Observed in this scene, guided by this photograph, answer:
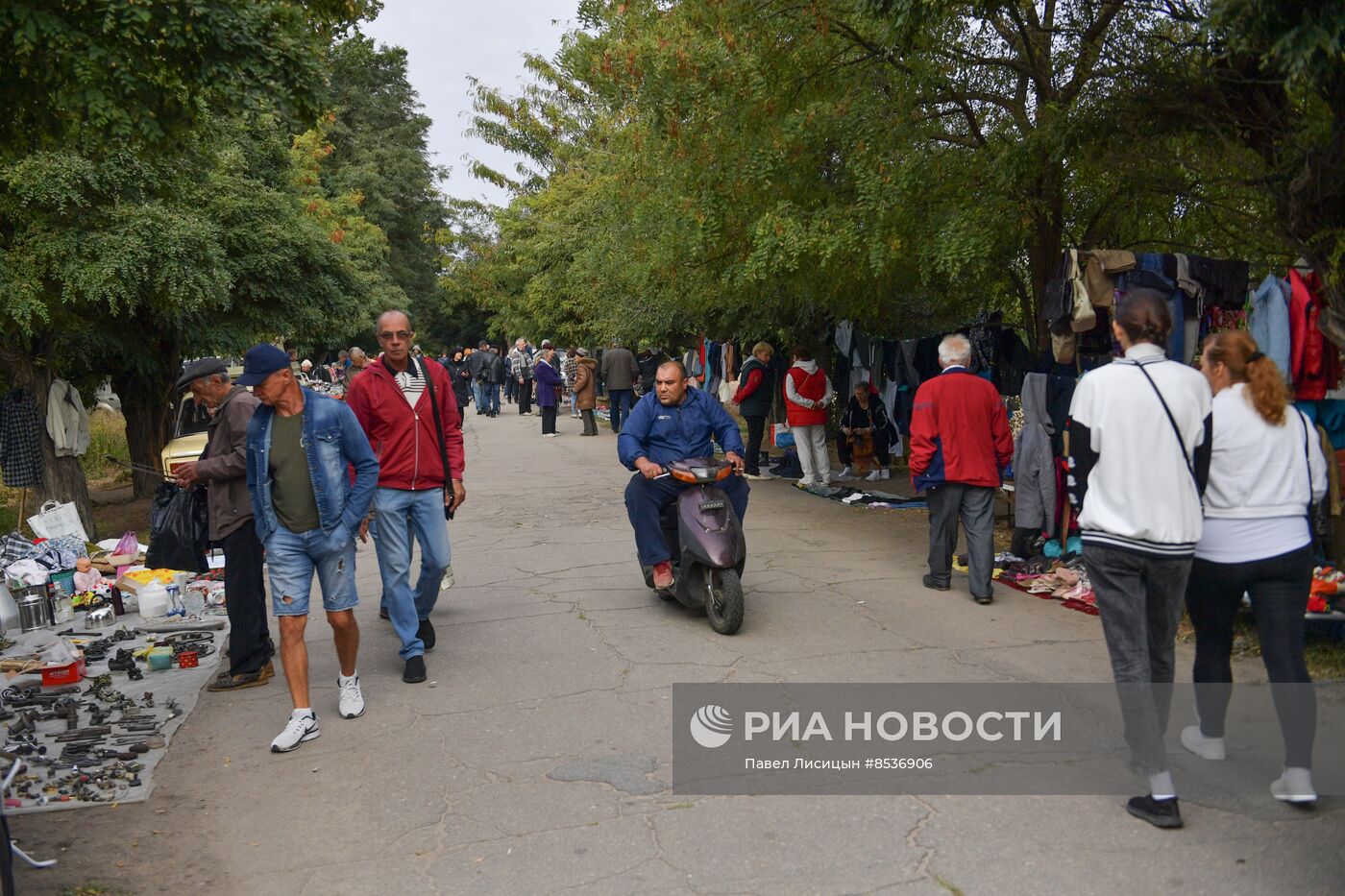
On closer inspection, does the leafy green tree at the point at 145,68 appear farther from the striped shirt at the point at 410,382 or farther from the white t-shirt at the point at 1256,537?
the white t-shirt at the point at 1256,537

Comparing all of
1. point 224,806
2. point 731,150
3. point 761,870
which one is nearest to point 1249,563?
point 761,870

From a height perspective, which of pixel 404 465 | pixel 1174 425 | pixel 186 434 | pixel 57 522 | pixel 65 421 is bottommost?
pixel 57 522

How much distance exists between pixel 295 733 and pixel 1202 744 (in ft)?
13.5

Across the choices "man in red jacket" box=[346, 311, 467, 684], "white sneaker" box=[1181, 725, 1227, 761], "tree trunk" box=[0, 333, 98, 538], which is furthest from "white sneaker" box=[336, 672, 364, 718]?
"tree trunk" box=[0, 333, 98, 538]

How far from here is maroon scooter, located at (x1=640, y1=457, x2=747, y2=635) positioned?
24.0 feet

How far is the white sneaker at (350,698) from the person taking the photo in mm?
5988

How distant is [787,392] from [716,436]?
227 inches

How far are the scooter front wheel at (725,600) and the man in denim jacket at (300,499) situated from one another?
2.39 m

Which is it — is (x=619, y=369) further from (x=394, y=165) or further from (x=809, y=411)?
(x=394, y=165)

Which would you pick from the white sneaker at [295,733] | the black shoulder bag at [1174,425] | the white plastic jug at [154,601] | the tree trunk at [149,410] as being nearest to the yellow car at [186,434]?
the tree trunk at [149,410]

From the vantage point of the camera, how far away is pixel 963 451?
27.4ft

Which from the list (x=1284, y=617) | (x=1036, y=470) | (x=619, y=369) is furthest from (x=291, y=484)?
(x=619, y=369)

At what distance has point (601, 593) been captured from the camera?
8.82 metres

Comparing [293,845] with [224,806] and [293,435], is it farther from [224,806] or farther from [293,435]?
[293,435]
